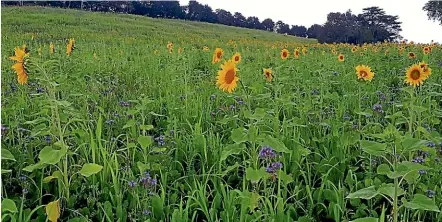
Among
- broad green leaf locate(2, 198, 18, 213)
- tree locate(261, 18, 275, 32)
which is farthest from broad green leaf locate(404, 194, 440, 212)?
tree locate(261, 18, 275, 32)

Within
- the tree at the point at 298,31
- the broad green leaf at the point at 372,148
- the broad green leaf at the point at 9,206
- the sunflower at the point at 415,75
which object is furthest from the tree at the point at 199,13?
the broad green leaf at the point at 372,148

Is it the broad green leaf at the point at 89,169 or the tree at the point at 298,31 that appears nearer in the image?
the broad green leaf at the point at 89,169

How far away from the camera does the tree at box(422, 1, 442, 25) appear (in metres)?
30.0

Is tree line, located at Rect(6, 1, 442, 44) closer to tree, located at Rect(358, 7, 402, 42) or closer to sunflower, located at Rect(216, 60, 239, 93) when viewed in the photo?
tree, located at Rect(358, 7, 402, 42)

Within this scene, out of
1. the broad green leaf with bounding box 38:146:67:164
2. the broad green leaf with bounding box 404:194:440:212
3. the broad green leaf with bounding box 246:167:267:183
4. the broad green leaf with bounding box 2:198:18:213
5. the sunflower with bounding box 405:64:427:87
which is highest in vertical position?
the sunflower with bounding box 405:64:427:87

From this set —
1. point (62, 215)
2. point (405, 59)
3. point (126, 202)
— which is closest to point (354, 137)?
point (126, 202)

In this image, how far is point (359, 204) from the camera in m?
1.73

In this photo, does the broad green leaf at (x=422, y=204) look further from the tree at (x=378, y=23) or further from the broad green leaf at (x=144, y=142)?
the tree at (x=378, y=23)

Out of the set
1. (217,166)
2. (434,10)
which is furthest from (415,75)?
(434,10)

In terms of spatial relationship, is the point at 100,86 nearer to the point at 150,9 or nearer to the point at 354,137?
the point at 354,137

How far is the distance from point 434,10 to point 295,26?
29.5 meters

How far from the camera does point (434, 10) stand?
30609 millimetres

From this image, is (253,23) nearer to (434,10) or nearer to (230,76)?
(434,10)

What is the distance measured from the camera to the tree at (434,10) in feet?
98.5
